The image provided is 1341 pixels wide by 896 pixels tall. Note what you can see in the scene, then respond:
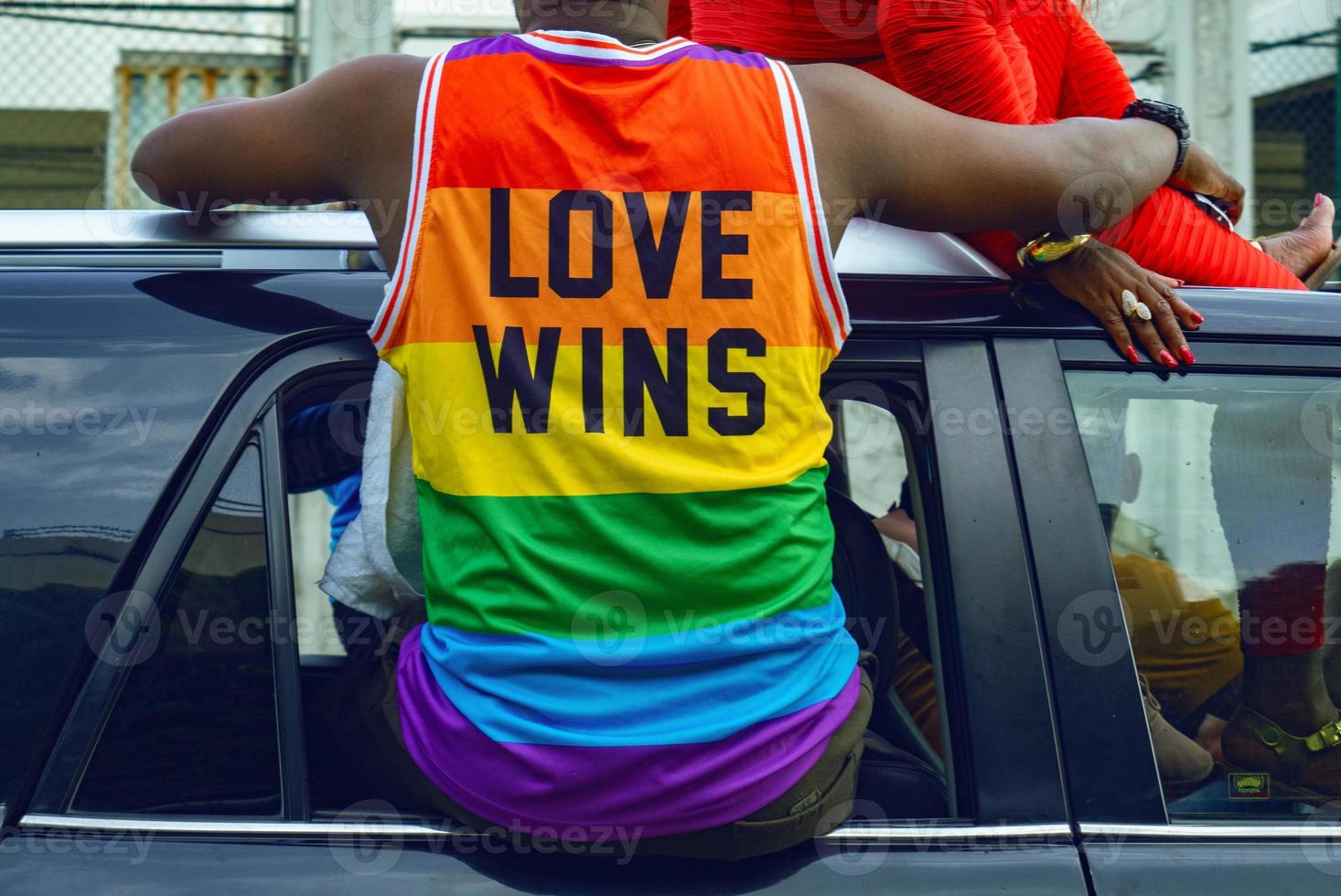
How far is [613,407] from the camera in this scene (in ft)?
4.60

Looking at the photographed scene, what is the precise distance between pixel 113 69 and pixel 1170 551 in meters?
5.57

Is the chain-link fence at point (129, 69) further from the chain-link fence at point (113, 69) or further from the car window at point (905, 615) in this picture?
the car window at point (905, 615)

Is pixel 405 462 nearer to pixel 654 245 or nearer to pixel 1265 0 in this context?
pixel 654 245

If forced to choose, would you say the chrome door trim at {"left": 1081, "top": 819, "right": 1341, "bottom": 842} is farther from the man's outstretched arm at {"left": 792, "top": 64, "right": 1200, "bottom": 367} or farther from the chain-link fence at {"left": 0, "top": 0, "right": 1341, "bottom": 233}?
the chain-link fence at {"left": 0, "top": 0, "right": 1341, "bottom": 233}

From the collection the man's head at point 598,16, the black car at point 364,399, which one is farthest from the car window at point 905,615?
the man's head at point 598,16

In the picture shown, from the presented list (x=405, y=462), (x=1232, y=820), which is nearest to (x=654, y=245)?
(x=405, y=462)

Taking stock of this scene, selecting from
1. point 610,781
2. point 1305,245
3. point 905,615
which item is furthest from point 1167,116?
point 610,781

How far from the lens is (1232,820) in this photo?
1.43m

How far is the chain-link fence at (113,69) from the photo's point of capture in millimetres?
5742

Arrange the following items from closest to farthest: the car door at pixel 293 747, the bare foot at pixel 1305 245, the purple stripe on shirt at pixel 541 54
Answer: the car door at pixel 293 747 → the purple stripe on shirt at pixel 541 54 → the bare foot at pixel 1305 245

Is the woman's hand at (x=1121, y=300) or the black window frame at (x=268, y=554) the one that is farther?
the woman's hand at (x=1121, y=300)

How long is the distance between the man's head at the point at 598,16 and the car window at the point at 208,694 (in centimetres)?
60

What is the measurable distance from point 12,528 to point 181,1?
5155 millimetres

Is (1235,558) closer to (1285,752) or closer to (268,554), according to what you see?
(1285,752)
